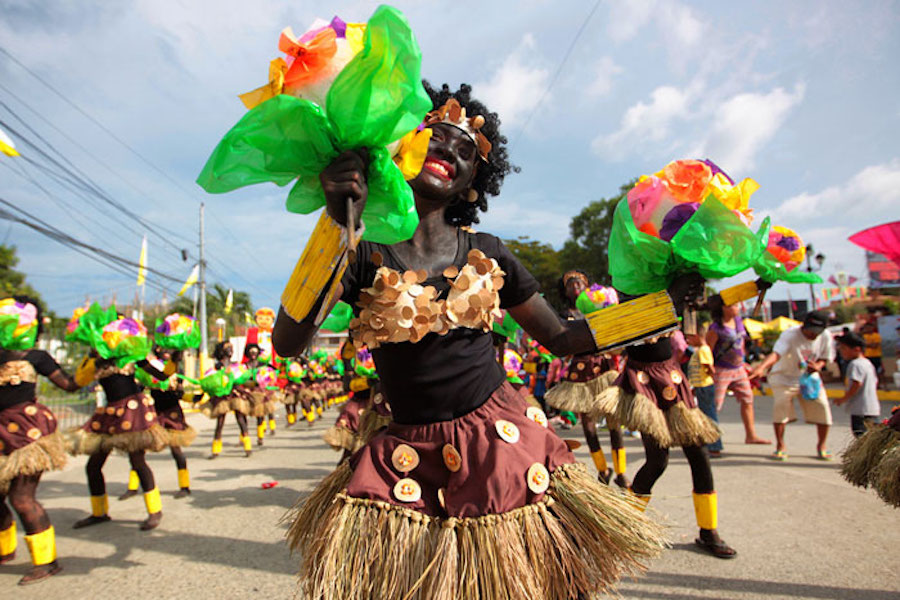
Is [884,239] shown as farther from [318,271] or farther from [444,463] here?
[318,271]

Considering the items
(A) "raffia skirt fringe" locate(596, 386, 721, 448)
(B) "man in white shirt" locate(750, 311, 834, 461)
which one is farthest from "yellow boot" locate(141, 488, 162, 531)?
(B) "man in white shirt" locate(750, 311, 834, 461)

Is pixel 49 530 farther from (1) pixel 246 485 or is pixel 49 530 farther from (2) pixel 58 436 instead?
(1) pixel 246 485

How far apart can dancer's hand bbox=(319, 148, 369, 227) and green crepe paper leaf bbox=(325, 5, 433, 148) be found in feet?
0.13

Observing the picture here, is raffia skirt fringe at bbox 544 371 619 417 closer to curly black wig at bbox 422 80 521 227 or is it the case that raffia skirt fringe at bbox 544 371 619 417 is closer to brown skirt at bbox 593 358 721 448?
brown skirt at bbox 593 358 721 448

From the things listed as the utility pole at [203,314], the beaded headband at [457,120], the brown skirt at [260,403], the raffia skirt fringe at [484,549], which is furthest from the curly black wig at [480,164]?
the utility pole at [203,314]

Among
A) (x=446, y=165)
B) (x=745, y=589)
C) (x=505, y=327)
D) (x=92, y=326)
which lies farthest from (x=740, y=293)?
(x=92, y=326)

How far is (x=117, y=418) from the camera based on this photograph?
5090mm

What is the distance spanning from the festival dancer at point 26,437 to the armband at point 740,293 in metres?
4.73

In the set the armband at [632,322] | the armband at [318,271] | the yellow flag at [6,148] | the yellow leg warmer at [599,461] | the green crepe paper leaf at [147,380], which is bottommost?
the yellow leg warmer at [599,461]

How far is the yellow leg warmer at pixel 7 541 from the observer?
13.6 feet

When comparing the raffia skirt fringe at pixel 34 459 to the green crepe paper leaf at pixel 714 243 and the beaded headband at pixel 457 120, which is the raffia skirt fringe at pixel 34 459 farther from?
the green crepe paper leaf at pixel 714 243

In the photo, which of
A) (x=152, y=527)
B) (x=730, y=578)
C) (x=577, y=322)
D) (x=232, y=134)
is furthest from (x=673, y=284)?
(x=152, y=527)

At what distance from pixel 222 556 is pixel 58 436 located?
1.69 m

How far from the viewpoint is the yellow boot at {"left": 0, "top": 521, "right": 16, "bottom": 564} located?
414 cm
